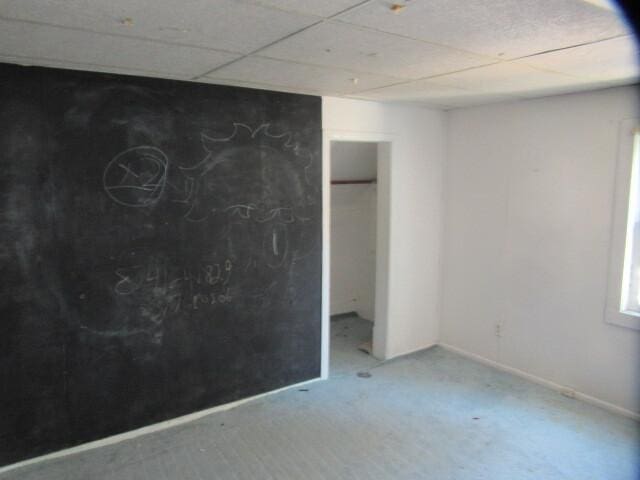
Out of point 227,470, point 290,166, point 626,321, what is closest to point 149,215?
point 290,166

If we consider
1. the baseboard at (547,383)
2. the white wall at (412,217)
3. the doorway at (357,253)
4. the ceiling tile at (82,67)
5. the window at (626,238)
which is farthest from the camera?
the doorway at (357,253)

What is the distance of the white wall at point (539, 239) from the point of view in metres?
3.18

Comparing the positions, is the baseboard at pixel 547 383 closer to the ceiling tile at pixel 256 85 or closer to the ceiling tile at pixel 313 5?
the ceiling tile at pixel 256 85

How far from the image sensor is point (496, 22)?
67.7 inches

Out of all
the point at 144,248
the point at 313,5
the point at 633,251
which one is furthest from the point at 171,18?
the point at 633,251

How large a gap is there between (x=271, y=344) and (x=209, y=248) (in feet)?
2.87

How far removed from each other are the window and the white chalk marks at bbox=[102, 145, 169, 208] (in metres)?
2.99

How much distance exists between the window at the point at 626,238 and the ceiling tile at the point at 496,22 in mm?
1409

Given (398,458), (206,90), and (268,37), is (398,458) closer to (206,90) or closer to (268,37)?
(268,37)

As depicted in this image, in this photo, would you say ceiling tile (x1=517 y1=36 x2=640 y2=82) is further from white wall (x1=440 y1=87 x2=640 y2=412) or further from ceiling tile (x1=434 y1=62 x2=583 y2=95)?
white wall (x1=440 y1=87 x2=640 y2=412)

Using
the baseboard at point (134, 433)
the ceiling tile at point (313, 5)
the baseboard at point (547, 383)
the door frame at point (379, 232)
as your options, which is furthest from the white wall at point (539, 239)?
the ceiling tile at point (313, 5)

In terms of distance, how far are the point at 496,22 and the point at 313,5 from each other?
714mm

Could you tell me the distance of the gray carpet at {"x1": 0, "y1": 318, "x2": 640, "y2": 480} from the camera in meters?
2.53

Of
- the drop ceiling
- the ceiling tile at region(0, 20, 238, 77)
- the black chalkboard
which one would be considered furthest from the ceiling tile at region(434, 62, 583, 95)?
the ceiling tile at region(0, 20, 238, 77)
